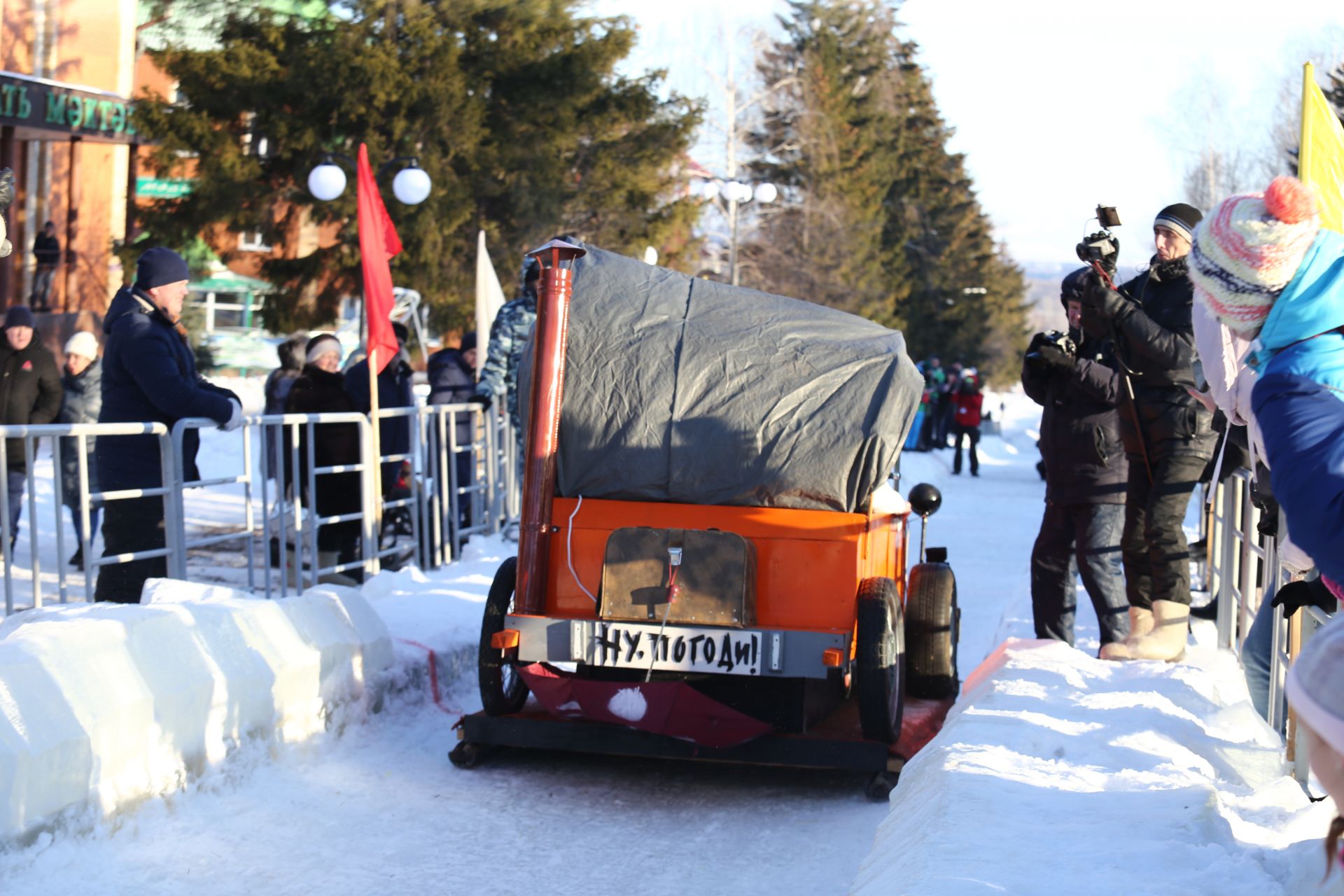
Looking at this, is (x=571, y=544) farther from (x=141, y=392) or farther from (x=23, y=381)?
(x=23, y=381)

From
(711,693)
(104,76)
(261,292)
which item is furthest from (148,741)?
(104,76)

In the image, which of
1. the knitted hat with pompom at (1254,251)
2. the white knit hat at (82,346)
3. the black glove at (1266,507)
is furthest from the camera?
the white knit hat at (82,346)

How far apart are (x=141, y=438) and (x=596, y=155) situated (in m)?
19.1

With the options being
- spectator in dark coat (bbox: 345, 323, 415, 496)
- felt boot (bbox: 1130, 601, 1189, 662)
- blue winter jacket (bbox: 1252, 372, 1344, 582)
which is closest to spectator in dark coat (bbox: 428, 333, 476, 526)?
spectator in dark coat (bbox: 345, 323, 415, 496)

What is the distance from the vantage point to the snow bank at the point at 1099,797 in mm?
2859

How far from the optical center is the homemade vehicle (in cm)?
516

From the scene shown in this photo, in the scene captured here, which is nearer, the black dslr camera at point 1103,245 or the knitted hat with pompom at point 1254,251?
the knitted hat with pompom at point 1254,251

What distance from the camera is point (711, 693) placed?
5395 millimetres

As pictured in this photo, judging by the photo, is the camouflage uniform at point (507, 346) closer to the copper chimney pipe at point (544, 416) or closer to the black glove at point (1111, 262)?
the copper chimney pipe at point (544, 416)

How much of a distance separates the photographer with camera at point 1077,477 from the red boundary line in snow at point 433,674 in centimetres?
296

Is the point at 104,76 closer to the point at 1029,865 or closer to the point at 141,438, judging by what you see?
the point at 141,438

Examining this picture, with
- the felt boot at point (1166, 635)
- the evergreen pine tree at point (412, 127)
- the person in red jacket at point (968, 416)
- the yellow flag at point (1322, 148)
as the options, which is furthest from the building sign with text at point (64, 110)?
the felt boot at point (1166, 635)

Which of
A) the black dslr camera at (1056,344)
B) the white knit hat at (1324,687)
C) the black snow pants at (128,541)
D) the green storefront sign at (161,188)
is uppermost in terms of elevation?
the green storefront sign at (161,188)

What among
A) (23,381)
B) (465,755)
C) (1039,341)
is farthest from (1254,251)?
(23,381)
